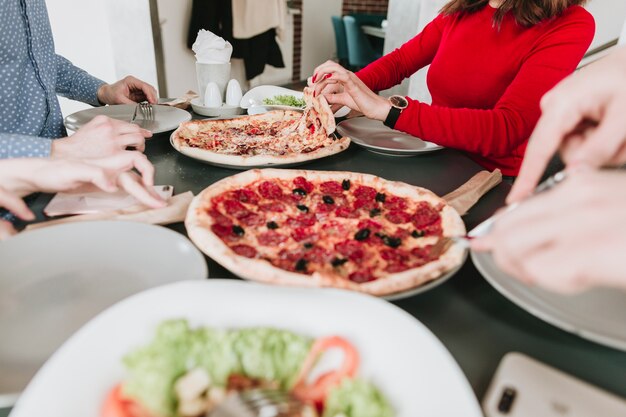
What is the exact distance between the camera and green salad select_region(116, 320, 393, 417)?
50 centimetres

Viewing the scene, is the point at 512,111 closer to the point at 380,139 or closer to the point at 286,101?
the point at 380,139

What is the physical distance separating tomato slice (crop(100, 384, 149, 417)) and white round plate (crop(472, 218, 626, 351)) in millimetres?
641

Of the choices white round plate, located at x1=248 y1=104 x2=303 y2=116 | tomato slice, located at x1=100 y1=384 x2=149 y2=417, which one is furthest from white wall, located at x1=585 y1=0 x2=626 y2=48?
tomato slice, located at x1=100 y1=384 x2=149 y2=417

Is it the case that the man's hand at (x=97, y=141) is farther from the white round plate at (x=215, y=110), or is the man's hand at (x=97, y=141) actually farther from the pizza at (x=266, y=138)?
the white round plate at (x=215, y=110)

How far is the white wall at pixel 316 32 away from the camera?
7.63 m

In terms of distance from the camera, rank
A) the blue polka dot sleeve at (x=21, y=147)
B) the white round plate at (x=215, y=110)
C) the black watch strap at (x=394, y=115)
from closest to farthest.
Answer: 1. the blue polka dot sleeve at (x=21, y=147)
2. the black watch strap at (x=394, y=115)
3. the white round plate at (x=215, y=110)

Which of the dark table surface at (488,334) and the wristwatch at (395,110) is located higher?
the wristwatch at (395,110)

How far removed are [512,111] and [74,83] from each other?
87.3 inches

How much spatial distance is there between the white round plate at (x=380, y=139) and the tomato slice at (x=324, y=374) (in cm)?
111

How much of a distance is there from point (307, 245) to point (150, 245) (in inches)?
15.1

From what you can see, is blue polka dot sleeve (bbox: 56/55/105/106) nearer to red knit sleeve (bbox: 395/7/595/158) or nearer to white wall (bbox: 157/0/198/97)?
red knit sleeve (bbox: 395/7/595/158)

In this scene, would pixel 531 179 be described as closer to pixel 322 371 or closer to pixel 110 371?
pixel 322 371

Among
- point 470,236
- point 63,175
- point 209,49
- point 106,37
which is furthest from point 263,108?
point 106,37

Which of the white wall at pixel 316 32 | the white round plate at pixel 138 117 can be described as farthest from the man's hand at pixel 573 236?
the white wall at pixel 316 32
